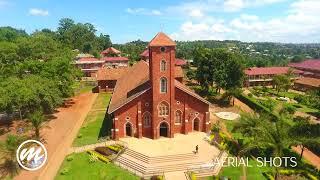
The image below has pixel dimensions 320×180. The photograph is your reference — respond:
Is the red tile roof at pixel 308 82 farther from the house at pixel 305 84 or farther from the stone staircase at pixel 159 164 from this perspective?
the stone staircase at pixel 159 164

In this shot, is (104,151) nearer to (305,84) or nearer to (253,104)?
(253,104)

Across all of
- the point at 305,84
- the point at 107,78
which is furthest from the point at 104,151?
the point at 305,84

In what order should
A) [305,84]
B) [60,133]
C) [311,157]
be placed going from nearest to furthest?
1. [311,157]
2. [60,133]
3. [305,84]

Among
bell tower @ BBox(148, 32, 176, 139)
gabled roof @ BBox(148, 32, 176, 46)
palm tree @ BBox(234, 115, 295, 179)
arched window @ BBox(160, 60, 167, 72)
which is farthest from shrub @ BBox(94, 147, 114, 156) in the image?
palm tree @ BBox(234, 115, 295, 179)

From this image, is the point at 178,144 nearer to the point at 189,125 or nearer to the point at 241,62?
the point at 189,125

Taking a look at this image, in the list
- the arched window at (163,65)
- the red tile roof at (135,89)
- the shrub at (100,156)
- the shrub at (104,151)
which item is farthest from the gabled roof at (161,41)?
the shrub at (100,156)

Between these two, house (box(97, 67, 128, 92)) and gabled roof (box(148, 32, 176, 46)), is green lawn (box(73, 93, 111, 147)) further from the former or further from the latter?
gabled roof (box(148, 32, 176, 46))
